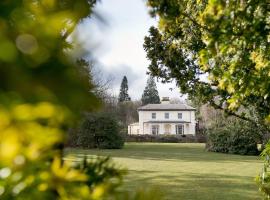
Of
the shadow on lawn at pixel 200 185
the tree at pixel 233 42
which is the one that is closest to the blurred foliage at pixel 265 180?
the tree at pixel 233 42

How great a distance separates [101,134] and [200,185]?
2445 centimetres

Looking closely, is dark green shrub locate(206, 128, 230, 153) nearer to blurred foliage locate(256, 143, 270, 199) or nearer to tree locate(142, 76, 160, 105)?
blurred foliage locate(256, 143, 270, 199)

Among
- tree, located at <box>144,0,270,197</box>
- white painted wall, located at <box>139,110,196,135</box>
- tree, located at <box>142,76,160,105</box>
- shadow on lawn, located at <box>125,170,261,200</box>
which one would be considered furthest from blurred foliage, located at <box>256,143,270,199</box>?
tree, located at <box>142,76,160,105</box>

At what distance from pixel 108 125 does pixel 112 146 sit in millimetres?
1945

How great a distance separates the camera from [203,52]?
11.6 ft

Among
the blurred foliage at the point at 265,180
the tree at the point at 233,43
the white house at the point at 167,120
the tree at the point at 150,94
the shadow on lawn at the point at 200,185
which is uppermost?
the tree at the point at 150,94

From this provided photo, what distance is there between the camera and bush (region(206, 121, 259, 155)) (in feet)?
109

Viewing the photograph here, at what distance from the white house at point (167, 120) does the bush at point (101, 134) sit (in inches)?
1578

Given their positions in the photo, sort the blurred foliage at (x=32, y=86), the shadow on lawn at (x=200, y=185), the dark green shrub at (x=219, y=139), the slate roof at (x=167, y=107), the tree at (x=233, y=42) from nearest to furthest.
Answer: the blurred foliage at (x=32, y=86)
the tree at (x=233, y=42)
the shadow on lawn at (x=200, y=185)
the dark green shrub at (x=219, y=139)
the slate roof at (x=167, y=107)

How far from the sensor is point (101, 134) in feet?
124

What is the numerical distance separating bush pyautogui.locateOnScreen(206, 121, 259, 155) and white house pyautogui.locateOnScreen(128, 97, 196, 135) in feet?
140

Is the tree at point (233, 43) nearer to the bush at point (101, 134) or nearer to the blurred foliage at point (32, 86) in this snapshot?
the blurred foliage at point (32, 86)

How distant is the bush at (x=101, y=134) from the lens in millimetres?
37844

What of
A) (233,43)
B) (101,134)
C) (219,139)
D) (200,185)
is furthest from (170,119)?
(233,43)
